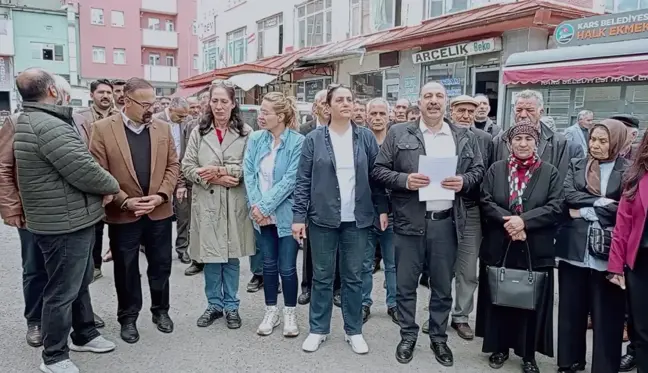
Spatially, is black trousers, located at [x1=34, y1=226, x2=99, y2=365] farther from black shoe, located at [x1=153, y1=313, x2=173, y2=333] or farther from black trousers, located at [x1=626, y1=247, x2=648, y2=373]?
black trousers, located at [x1=626, y1=247, x2=648, y2=373]

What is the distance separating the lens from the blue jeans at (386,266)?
14.0 ft

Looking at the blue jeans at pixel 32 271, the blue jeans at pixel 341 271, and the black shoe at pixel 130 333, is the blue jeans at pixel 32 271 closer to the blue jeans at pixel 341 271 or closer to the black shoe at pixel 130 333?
the black shoe at pixel 130 333

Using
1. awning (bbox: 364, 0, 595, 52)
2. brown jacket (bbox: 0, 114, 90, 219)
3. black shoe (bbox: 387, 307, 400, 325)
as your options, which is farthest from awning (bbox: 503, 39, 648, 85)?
brown jacket (bbox: 0, 114, 90, 219)

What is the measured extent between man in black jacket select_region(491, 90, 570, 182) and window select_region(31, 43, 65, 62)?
3651 centimetres

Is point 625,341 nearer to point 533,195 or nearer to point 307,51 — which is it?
point 533,195

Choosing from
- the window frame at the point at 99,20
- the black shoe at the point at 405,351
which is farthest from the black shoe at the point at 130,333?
the window frame at the point at 99,20

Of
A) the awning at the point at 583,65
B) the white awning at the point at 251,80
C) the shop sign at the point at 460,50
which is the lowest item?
the awning at the point at 583,65

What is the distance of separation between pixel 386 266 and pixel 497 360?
4.29 ft

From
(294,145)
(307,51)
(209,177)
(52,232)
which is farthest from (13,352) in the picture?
(307,51)

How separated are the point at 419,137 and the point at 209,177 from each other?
A: 1660 mm

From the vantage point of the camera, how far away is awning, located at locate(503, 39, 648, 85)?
6469 millimetres

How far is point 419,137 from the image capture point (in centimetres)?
349

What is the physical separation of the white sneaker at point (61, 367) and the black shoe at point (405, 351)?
219cm

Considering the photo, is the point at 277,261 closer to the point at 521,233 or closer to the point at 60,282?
the point at 60,282
